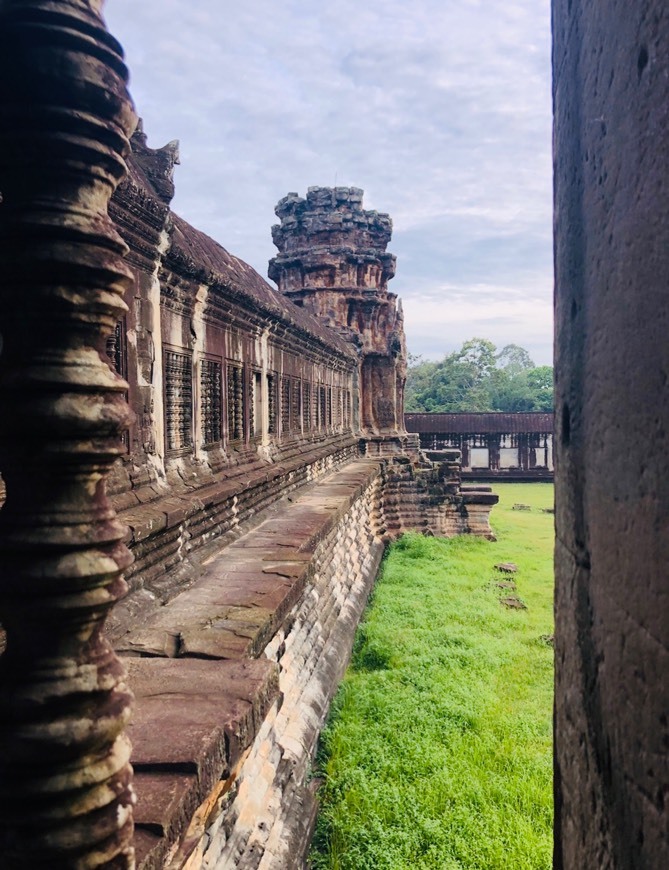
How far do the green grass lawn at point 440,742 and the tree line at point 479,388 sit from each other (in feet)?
129

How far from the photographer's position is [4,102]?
129cm

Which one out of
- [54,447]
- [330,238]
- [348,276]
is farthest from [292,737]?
[330,238]

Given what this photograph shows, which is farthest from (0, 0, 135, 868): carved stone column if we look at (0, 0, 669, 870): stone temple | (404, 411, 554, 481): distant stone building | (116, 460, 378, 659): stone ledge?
(404, 411, 554, 481): distant stone building

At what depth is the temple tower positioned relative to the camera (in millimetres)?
16734

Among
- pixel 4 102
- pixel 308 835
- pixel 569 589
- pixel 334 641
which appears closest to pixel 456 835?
pixel 308 835

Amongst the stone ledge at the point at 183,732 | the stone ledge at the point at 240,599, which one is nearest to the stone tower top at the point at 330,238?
the stone ledge at the point at 240,599

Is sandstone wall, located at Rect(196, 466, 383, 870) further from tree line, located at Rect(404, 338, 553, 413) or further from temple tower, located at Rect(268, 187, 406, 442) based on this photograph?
tree line, located at Rect(404, 338, 553, 413)

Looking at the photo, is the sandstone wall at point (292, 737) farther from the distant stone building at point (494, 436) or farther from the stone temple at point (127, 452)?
the distant stone building at point (494, 436)

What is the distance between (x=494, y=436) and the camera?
1141 inches

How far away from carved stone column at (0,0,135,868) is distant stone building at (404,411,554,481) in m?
27.5

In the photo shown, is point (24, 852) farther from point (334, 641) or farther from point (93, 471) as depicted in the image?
point (334, 641)

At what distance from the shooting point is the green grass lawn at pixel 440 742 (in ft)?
13.1

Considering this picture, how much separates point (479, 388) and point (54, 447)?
53.2 m

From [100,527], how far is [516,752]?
15.4 feet
